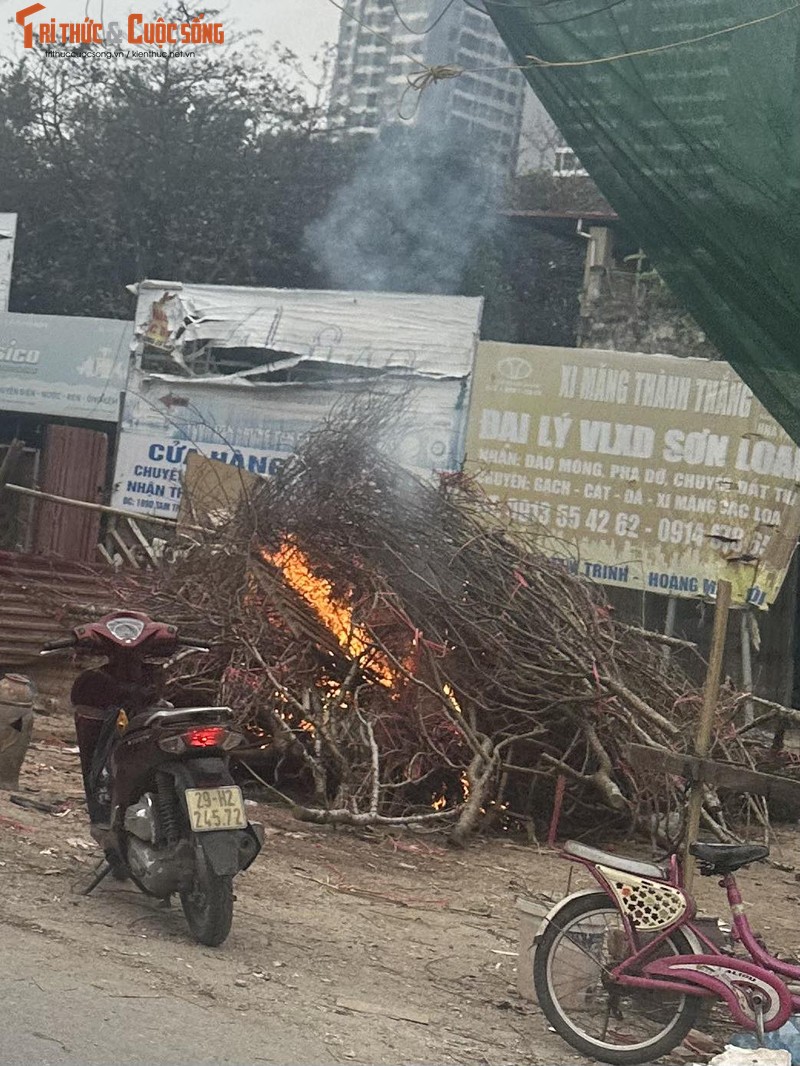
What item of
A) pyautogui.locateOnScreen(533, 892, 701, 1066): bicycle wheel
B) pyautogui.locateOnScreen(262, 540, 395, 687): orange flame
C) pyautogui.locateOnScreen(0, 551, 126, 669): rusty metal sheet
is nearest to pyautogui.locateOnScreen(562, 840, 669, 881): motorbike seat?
pyautogui.locateOnScreen(533, 892, 701, 1066): bicycle wheel

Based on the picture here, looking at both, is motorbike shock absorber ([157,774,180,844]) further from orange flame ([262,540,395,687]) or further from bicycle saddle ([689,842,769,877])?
orange flame ([262,540,395,687])

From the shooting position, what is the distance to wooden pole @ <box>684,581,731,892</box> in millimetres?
5027

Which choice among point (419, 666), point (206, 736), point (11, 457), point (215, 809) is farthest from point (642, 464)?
point (215, 809)

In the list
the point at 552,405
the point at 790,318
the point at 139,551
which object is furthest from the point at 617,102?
the point at 139,551

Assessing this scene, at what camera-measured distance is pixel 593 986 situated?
483 centimetres

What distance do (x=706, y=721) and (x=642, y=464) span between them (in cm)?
944

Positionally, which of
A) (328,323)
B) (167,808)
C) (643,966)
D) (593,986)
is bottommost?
(593,986)

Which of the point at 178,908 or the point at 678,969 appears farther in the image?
the point at 178,908

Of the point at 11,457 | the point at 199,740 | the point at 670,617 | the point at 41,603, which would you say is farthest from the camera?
the point at 11,457

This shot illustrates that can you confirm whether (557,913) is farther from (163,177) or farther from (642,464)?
(163,177)

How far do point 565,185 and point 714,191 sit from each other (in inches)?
799

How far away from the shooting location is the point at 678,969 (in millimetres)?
4621

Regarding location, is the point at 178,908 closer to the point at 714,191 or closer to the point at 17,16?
the point at 714,191

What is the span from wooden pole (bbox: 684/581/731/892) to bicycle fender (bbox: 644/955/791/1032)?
42 centimetres
